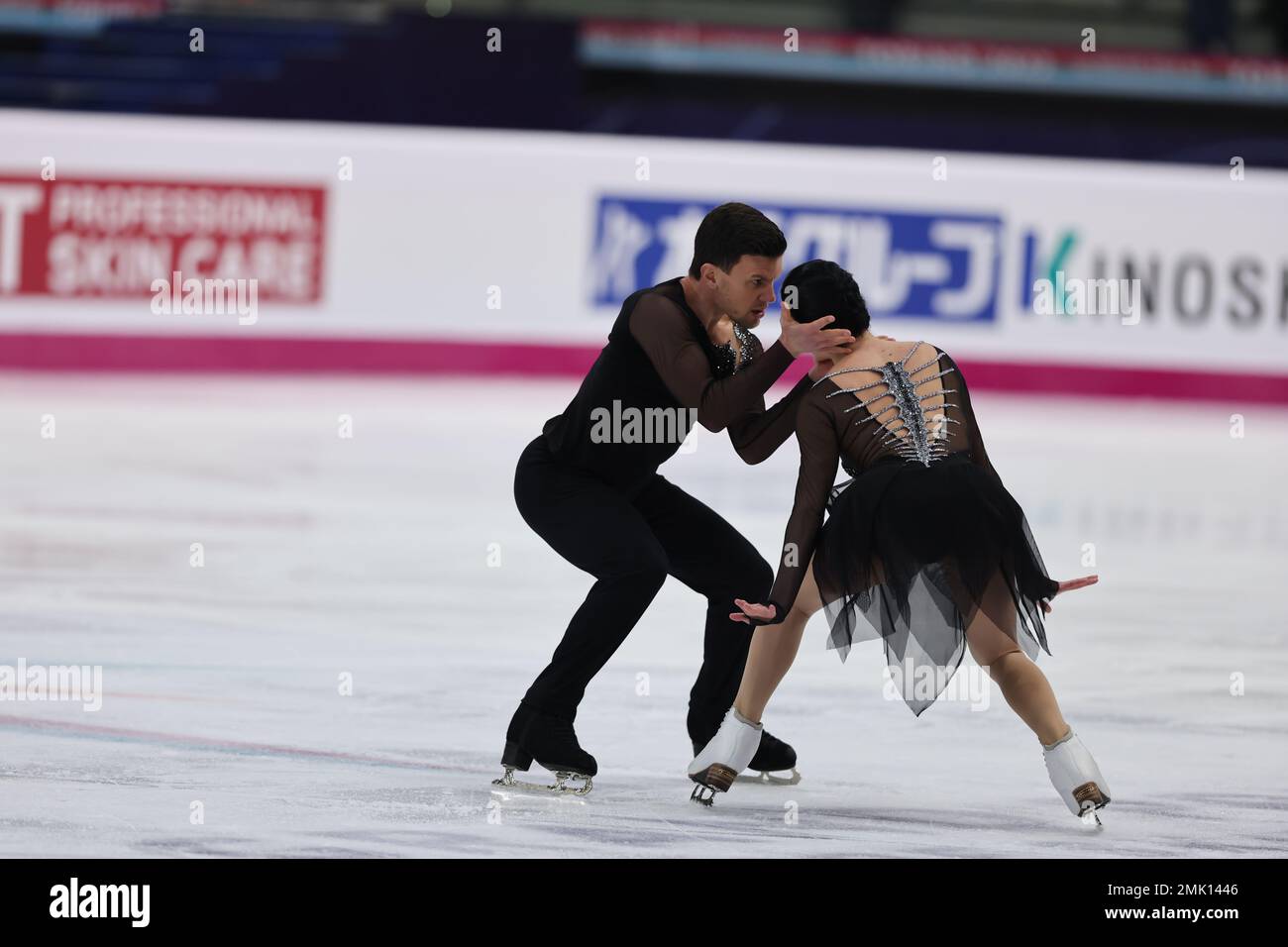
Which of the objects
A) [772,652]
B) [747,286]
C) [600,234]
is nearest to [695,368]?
[747,286]

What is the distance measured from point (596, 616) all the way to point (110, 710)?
55.7 inches

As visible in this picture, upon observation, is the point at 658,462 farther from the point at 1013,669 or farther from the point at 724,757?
the point at 1013,669

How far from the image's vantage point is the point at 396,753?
4.86 metres

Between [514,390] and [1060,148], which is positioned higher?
[1060,148]

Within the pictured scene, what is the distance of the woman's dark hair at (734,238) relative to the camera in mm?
4410

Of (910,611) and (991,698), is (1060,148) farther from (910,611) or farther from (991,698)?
(910,611)

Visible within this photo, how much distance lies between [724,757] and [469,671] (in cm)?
151

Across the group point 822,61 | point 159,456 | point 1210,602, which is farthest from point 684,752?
point 822,61

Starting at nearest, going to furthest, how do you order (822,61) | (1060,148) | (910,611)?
1. (910,611)
2. (1060,148)
3. (822,61)

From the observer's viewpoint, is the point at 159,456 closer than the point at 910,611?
No

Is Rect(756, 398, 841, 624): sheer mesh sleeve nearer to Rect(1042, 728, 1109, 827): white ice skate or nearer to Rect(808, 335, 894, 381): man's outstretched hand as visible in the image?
Rect(808, 335, 894, 381): man's outstretched hand

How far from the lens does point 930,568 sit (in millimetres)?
4273

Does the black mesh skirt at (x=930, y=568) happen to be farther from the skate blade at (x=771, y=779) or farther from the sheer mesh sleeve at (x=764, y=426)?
the skate blade at (x=771, y=779)

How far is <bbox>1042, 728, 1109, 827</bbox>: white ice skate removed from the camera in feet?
14.0
